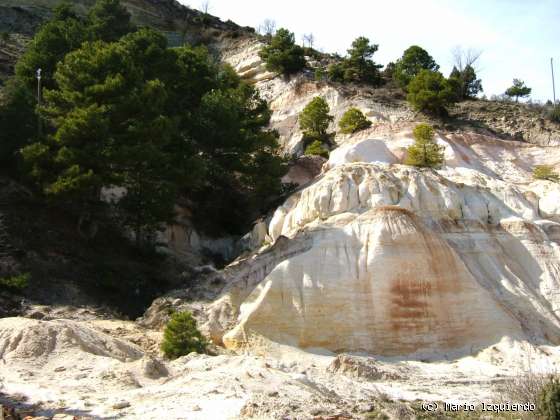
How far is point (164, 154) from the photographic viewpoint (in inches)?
1086

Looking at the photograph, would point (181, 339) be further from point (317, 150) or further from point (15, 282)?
point (317, 150)

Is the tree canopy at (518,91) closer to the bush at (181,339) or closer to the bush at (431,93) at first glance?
the bush at (431,93)

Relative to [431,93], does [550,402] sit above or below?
below

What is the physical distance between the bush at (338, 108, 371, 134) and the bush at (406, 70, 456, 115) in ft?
17.1

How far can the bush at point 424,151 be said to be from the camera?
34.4m

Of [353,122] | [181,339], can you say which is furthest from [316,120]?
[181,339]

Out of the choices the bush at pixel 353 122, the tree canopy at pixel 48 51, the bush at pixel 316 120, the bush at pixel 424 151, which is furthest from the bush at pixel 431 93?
the tree canopy at pixel 48 51

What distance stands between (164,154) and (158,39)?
454 inches

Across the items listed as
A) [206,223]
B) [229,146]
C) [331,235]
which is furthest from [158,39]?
[331,235]

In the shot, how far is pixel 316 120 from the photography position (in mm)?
44000

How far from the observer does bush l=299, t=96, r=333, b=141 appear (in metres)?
44.0

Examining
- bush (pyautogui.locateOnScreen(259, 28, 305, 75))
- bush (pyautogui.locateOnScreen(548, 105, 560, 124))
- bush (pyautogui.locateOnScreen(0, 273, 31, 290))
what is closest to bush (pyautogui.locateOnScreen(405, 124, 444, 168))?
bush (pyautogui.locateOnScreen(548, 105, 560, 124))

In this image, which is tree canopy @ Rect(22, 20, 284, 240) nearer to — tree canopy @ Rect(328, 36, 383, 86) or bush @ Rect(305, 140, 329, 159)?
bush @ Rect(305, 140, 329, 159)

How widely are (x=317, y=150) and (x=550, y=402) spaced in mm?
26728
